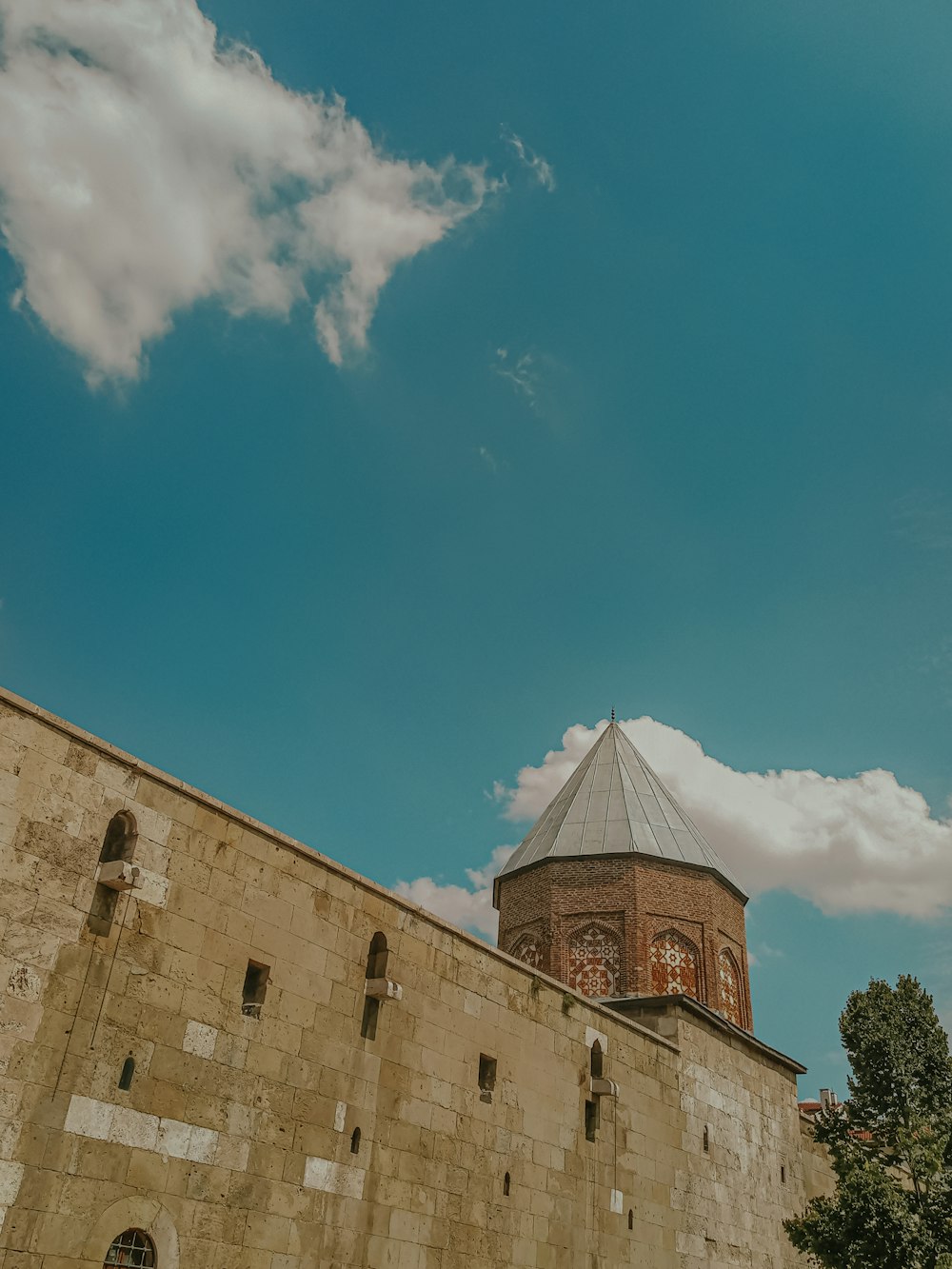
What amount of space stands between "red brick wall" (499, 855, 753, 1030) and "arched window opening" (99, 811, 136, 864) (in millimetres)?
14836

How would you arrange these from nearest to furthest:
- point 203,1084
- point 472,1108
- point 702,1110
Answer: point 203,1084, point 472,1108, point 702,1110

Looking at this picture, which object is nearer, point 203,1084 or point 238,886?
point 203,1084

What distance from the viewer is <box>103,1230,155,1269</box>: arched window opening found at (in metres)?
8.48

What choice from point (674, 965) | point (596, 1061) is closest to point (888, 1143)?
point (674, 965)

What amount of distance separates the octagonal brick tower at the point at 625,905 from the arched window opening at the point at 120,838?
14.9 metres

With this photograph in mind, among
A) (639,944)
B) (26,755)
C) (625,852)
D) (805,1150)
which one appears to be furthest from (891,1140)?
(26,755)

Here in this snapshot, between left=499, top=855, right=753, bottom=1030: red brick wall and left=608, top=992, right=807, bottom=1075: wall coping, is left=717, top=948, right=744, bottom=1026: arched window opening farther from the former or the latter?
left=608, top=992, right=807, bottom=1075: wall coping

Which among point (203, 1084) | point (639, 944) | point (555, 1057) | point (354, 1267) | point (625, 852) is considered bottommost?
point (354, 1267)

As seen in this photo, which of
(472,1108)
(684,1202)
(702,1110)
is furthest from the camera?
(702,1110)

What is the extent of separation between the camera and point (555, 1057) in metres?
14.4

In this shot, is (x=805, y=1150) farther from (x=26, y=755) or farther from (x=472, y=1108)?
(x=26, y=755)

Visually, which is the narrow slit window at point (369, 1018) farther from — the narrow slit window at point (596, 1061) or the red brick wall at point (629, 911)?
the red brick wall at point (629, 911)

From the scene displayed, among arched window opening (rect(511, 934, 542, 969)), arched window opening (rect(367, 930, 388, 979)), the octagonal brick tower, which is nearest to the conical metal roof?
the octagonal brick tower

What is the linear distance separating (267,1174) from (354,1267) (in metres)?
1.65
